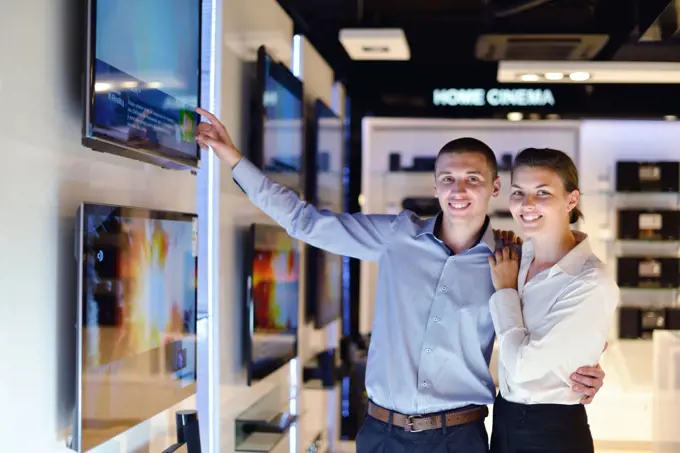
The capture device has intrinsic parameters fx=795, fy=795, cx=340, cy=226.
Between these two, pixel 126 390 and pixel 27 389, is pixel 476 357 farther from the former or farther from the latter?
pixel 27 389

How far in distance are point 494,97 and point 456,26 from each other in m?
0.75

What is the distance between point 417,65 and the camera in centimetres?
671

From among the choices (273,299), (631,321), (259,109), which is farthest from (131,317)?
(631,321)

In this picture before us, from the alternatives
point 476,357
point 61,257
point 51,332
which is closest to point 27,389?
point 51,332

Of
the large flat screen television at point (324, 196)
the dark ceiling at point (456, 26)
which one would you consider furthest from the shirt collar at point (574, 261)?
the large flat screen television at point (324, 196)

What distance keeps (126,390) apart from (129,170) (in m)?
0.58

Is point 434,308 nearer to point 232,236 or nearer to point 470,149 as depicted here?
point 470,149

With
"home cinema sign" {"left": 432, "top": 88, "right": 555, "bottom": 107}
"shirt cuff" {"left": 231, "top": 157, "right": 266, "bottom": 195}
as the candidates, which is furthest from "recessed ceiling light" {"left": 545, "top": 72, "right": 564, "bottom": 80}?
"shirt cuff" {"left": 231, "top": 157, "right": 266, "bottom": 195}

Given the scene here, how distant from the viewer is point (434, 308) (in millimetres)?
2598

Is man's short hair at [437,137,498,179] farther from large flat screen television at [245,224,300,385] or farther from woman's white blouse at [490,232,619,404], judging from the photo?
large flat screen television at [245,224,300,385]

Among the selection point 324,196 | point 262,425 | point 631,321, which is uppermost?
point 324,196

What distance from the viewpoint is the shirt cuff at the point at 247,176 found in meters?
2.49

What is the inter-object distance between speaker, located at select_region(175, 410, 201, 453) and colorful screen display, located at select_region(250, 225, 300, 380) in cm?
95

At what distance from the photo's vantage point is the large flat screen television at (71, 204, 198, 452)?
176 cm
